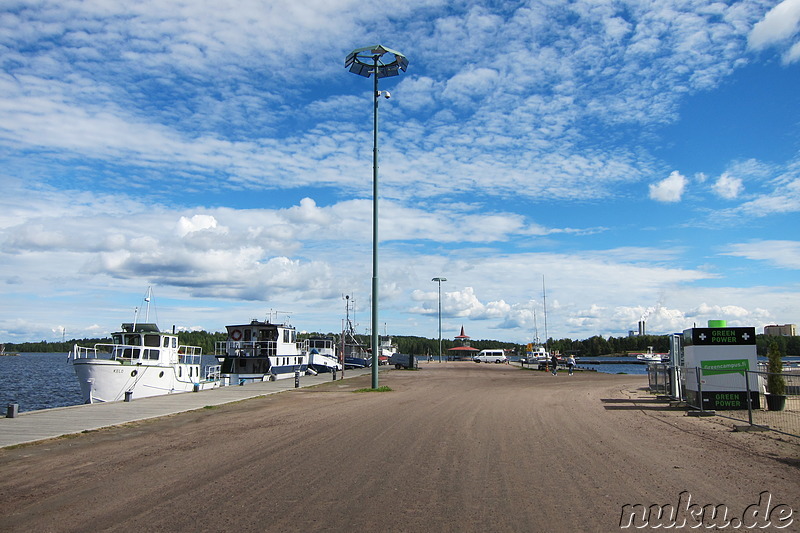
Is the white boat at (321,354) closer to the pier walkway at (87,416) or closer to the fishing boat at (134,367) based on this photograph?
the fishing boat at (134,367)

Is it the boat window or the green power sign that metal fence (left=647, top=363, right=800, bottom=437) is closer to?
the green power sign

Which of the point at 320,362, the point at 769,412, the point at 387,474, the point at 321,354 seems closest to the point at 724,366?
the point at 769,412

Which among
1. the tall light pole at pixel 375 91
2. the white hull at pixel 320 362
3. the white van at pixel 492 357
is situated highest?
the tall light pole at pixel 375 91

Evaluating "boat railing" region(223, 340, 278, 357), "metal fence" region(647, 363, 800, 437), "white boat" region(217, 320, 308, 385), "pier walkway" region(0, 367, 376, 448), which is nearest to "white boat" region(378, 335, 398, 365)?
"white boat" region(217, 320, 308, 385)

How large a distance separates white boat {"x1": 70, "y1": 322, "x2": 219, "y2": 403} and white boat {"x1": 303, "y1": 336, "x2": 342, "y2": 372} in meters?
17.7

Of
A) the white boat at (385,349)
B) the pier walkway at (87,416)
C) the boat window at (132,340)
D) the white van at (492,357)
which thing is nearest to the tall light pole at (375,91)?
the pier walkway at (87,416)

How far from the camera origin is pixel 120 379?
29.1m

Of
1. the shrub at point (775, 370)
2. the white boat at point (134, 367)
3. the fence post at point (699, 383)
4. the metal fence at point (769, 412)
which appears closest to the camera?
the metal fence at point (769, 412)

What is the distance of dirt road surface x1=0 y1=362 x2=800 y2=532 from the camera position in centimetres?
629

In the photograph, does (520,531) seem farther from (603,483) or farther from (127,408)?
(127,408)

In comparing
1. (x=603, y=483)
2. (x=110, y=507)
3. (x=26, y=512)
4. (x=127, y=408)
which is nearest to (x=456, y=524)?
(x=603, y=483)

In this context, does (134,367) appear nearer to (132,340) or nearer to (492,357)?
(132,340)

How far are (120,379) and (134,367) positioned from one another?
97 cm

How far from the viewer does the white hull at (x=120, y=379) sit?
92.9 feet
